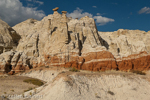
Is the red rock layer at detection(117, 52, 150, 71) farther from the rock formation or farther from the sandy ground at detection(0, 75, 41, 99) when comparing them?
the sandy ground at detection(0, 75, 41, 99)

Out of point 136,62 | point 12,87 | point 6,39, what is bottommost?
point 12,87

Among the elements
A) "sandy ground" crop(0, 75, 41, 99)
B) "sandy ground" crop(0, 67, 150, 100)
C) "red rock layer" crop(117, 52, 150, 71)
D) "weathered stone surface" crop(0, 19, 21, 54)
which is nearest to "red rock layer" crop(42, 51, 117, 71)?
"red rock layer" crop(117, 52, 150, 71)

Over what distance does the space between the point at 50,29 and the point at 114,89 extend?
81.6 ft

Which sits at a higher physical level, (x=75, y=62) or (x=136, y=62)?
(x=75, y=62)

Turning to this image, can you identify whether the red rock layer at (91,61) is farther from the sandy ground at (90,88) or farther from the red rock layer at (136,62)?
the sandy ground at (90,88)

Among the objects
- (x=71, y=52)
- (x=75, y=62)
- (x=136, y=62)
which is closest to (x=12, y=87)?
(x=75, y=62)

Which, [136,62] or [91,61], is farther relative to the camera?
[136,62]

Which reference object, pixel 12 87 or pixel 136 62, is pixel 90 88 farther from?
pixel 136 62

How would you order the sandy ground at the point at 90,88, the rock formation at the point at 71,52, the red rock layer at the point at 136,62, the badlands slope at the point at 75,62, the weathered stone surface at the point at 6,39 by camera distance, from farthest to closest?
1. the weathered stone surface at the point at 6,39
2. the red rock layer at the point at 136,62
3. the rock formation at the point at 71,52
4. the badlands slope at the point at 75,62
5. the sandy ground at the point at 90,88

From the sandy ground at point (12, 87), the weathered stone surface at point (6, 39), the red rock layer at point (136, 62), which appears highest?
the weathered stone surface at point (6, 39)

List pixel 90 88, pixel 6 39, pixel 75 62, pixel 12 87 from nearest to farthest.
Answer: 1. pixel 90 88
2. pixel 12 87
3. pixel 75 62
4. pixel 6 39

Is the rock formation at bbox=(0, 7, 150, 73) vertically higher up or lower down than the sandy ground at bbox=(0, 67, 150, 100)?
higher up

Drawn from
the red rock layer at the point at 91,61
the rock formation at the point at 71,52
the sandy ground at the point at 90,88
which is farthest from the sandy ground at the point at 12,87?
the rock formation at the point at 71,52

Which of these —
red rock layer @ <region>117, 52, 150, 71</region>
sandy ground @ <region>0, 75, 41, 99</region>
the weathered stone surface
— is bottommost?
sandy ground @ <region>0, 75, 41, 99</region>
